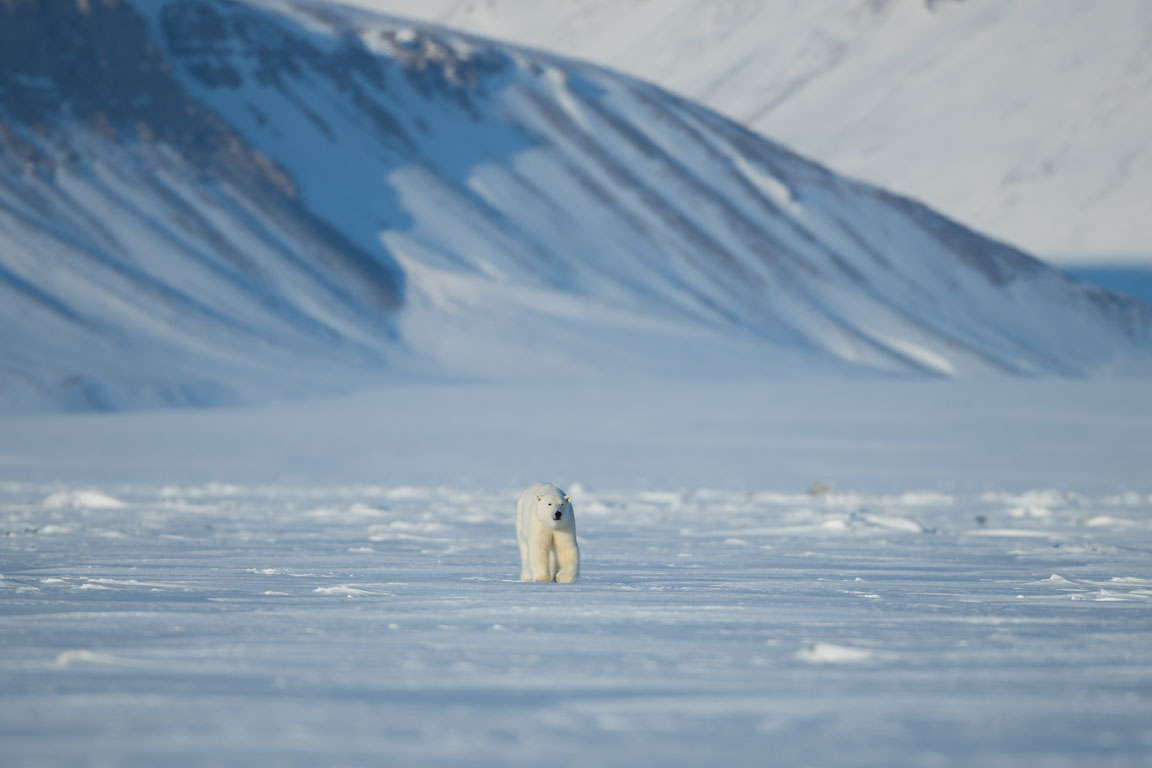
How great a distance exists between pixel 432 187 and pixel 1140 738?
247 feet

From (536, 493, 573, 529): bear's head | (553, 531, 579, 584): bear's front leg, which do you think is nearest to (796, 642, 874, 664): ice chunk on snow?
(536, 493, 573, 529): bear's head

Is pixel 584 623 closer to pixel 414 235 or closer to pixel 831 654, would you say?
pixel 831 654

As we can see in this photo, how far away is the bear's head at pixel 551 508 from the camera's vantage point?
966 centimetres

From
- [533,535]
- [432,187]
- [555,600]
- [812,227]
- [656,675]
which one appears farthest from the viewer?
[812,227]

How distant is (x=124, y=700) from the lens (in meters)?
6.00

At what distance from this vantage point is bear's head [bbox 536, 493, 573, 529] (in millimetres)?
9656

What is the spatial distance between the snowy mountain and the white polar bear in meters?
41.5

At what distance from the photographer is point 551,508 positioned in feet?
31.7

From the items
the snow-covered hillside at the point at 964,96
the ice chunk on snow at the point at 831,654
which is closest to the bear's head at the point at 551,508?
the ice chunk on snow at the point at 831,654

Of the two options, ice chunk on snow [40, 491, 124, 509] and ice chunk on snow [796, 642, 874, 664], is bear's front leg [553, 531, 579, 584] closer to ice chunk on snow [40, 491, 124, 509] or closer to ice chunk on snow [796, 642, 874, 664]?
ice chunk on snow [796, 642, 874, 664]

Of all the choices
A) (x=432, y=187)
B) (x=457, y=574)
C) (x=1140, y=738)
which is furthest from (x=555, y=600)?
(x=432, y=187)

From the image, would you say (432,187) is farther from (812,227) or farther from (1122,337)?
(1122,337)

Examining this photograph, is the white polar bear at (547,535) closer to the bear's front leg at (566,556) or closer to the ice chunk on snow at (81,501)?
the bear's front leg at (566,556)

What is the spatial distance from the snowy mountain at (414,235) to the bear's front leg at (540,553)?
41.5m
